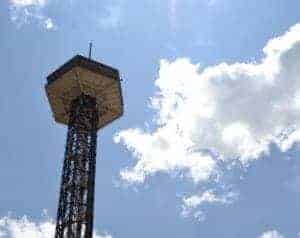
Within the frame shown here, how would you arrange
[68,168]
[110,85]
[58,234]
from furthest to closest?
[110,85] < [68,168] < [58,234]

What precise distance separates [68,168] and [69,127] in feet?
21.7

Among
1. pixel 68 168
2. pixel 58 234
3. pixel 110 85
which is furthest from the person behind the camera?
pixel 110 85

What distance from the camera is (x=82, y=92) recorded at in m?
89.2

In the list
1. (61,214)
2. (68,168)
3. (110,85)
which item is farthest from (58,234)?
(110,85)

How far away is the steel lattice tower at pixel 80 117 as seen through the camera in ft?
260

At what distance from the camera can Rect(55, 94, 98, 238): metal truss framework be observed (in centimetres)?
7844

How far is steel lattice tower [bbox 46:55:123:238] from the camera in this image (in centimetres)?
7938

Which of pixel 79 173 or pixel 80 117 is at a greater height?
pixel 80 117

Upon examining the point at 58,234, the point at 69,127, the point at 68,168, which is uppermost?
Result: the point at 69,127

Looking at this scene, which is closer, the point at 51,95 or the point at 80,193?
the point at 80,193

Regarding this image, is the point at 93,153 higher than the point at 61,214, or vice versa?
the point at 93,153

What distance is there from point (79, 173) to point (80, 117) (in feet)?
27.3

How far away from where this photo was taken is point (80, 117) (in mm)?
88562

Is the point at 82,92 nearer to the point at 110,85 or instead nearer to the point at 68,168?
the point at 110,85
